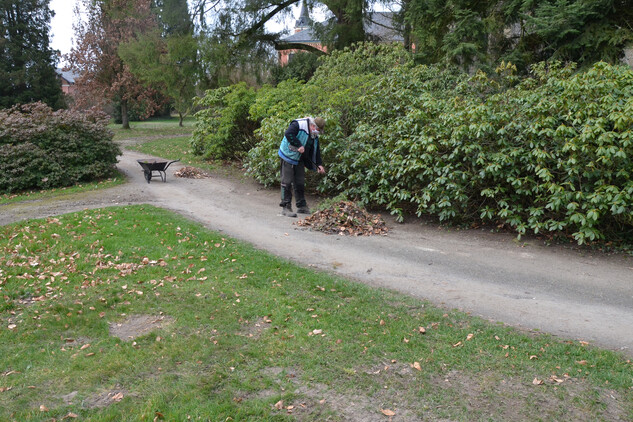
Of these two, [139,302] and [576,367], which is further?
[139,302]

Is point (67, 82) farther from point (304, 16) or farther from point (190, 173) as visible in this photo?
point (190, 173)

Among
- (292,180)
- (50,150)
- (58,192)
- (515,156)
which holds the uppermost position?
(515,156)

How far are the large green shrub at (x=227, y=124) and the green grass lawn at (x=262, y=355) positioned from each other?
9635mm

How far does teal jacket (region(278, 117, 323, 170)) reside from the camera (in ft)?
30.4

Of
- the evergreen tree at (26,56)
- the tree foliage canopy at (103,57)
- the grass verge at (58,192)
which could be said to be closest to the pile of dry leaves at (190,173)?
the grass verge at (58,192)

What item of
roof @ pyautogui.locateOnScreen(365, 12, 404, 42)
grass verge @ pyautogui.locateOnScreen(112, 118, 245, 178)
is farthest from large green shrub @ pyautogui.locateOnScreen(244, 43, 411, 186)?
roof @ pyautogui.locateOnScreen(365, 12, 404, 42)

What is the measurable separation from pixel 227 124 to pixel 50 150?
5.00 meters

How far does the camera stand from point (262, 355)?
4414mm

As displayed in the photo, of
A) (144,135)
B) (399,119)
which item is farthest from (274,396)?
(144,135)

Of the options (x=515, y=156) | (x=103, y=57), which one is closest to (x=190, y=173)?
(x=515, y=156)

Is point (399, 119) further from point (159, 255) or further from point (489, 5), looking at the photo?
point (489, 5)

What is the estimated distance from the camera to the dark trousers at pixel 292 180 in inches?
384

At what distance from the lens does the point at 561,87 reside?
825 centimetres

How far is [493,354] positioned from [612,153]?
4.06 meters
